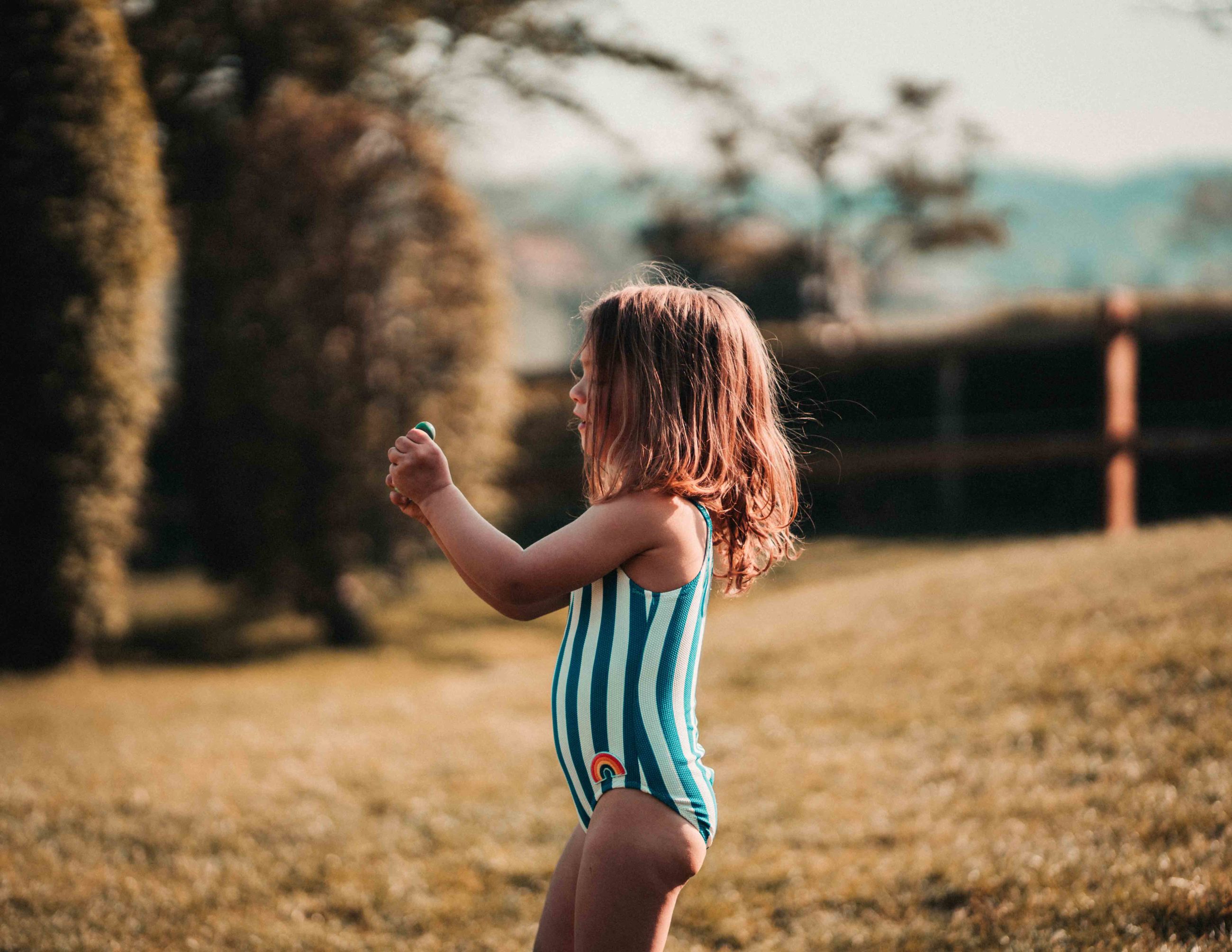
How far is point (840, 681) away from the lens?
6352mm

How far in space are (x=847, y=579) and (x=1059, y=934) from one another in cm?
726

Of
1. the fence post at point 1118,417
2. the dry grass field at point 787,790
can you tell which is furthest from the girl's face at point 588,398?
the fence post at point 1118,417

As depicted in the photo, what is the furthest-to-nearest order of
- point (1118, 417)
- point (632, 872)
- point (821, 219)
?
point (821, 219)
point (1118, 417)
point (632, 872)

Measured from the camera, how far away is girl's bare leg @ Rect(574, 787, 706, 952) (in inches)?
72.7

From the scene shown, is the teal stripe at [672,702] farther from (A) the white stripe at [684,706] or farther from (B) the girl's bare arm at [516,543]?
(B) the girl's bare arm at [516,543]

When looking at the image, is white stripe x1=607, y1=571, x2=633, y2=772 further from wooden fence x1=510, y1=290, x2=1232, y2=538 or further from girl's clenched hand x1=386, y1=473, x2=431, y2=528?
wooden fence x1=510, y1=290, x2=1232, y2=538

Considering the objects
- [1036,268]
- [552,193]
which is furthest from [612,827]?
[1036,268]

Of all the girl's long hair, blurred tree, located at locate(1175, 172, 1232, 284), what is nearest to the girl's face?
the girl's long hair

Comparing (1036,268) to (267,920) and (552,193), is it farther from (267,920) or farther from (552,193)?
(267,920)

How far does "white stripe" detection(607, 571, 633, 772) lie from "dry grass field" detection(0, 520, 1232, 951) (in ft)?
5.42

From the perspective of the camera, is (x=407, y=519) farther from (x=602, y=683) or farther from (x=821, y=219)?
(x=821, y=219)

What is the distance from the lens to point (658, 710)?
1923 millimetres

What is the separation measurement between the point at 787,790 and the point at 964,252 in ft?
91.0

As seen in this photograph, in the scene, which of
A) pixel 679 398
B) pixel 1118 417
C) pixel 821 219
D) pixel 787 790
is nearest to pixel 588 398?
pixel 679 398
